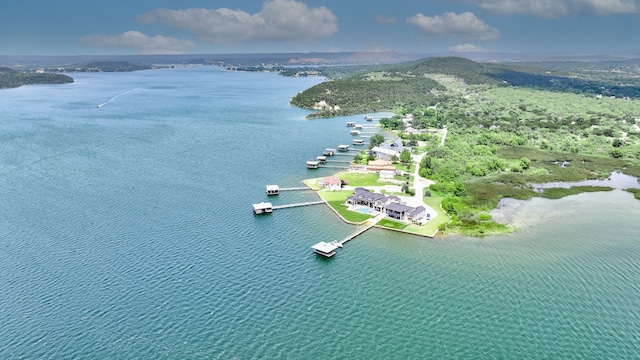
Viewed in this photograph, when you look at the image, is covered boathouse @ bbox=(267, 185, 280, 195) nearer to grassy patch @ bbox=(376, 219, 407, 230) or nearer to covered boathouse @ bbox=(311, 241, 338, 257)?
grassy patch @ bbox=(376, 219, 407, 230)

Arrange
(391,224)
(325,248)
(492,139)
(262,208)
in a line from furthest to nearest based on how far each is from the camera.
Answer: (492,139)
(262,208)
(391,224)
(325,248)

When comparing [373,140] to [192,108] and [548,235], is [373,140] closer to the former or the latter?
[548,235]

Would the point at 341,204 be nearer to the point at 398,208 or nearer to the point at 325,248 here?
the point at 398,208

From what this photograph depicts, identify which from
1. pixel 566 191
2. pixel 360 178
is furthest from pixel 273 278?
pixel 566 191

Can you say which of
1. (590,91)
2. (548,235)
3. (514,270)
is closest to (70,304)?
(514,270)

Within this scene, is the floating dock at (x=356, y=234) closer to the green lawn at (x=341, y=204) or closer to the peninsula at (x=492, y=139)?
the green lawn at (x=341, y=204)
